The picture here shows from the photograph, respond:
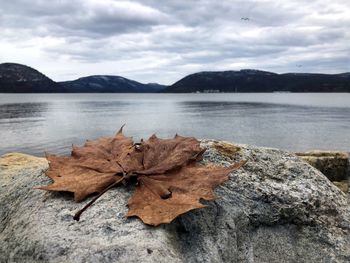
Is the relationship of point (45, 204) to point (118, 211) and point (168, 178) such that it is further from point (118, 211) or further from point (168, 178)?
point (168, 178)

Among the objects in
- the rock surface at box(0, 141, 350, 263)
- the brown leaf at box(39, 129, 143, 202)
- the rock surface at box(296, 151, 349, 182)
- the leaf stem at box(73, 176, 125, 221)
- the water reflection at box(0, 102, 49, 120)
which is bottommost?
the water reflection at box(0, 102, 49, 120)

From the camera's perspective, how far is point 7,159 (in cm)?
546

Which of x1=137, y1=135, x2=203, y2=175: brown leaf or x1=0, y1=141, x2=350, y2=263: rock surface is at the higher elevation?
x1=137, y1=135, x2=203, y2=175: brown leaf

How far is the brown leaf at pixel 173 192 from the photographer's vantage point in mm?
3074

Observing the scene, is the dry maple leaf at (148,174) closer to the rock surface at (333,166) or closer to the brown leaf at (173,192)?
the brown leaf at (173,192)

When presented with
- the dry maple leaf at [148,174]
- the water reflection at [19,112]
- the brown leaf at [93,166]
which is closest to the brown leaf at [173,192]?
the dry maple leaf at [148,174]

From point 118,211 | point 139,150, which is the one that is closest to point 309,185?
point 139,150

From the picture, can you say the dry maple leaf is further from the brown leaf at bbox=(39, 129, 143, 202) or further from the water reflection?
the water reflection

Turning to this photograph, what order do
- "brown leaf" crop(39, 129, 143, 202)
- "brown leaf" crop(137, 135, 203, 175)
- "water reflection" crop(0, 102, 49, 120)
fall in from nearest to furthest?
1. "brown leaf" crop(39, 129, 143, 202)
2. "brown leaf" crop(137, 135, 203, 175)
3. "water reflection" crop(0, 102, 49, 120)

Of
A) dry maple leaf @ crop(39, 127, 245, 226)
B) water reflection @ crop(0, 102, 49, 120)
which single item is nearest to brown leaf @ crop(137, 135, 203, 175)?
dry maple leaf @ crop(39, 127, 245, 226)

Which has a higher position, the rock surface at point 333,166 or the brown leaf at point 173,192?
the brown leaf at point 173,192

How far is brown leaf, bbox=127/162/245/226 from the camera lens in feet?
10.1

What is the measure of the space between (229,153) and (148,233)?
5.64 ft

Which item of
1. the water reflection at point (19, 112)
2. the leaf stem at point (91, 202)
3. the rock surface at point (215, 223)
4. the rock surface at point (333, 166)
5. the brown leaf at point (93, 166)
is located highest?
the brown leaf at point (93, 166)
